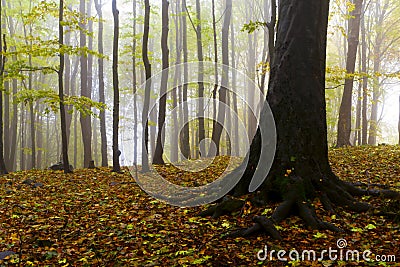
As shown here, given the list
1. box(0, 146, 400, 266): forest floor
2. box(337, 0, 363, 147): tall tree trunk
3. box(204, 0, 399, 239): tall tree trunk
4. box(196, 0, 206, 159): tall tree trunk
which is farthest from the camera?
box(196, 0, 206, 159): tall tree trunk

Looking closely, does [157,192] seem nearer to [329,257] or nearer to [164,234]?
[164,234]

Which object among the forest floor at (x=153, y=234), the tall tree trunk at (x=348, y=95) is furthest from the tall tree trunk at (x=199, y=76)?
the forest floor at (x=153, y=234)

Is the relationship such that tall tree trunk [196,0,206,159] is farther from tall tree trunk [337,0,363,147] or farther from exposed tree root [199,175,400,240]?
exposed tree root [199,175,400,240]

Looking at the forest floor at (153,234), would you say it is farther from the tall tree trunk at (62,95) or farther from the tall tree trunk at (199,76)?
the tall tree trunk at (199,76)

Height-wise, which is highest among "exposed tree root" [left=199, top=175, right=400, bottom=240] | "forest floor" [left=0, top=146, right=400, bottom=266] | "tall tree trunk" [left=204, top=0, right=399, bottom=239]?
"tall tree trunk" [left=204, top=0, right=399, bottom=239]

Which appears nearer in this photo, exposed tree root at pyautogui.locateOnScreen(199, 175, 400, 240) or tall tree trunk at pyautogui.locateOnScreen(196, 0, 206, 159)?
exposed tree root at pyautogui.locateOnScreen(199, 175, 400, 240)

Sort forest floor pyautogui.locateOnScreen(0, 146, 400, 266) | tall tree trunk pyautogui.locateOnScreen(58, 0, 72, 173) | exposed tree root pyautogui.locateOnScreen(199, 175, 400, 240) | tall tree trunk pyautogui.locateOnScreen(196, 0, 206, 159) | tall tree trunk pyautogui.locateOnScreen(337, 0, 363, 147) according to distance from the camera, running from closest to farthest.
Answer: forest floor pyautogui.locateOnScreen(0, 146, 400, 266), exposed tree root pyautogui.locateOnScreen(199, 175, 400, 240), tall tree trunk pyautogui.locateOnScreen(58, 0, 72, 173), tall tree trunk pyautogui.locateOnScreen(337, 0, 363, 147), tall tree trunk pyautogui.locateOnScreen(196, 0, 206, 159)

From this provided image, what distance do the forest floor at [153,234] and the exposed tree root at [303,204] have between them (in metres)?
0.12

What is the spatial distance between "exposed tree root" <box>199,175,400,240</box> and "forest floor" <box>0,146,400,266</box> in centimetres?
12

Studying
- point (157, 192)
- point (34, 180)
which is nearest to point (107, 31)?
point (34, 180)

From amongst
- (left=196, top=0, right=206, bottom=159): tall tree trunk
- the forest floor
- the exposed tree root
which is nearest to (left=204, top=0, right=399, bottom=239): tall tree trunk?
the exposed tree root

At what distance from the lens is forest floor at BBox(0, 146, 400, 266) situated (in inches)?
171

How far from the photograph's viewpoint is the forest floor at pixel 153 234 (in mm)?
4344

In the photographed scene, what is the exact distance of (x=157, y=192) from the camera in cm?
855
